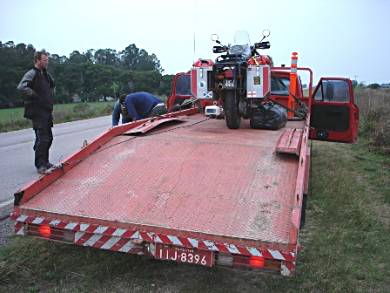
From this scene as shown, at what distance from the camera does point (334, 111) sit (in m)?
7.02

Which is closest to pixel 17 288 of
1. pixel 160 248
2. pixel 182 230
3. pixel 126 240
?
pixel 126 240

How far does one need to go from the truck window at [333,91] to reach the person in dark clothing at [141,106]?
2.84 meters

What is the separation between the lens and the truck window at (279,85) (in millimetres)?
7347

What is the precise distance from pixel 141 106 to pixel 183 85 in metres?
1.43

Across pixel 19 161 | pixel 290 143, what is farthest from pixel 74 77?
pixel 290 143

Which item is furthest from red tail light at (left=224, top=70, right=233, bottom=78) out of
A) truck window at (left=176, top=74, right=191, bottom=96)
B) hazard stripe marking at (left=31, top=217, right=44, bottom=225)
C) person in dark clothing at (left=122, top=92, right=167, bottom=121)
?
hazard stripe marking at (left=31, top=217, right=44, bottom=225)

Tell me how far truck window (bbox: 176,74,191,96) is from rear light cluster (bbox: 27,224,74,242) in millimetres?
5578

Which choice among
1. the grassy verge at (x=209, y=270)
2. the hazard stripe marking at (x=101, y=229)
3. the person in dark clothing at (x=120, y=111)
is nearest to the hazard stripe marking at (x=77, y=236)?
the hazard stripe marking at (x=101, y=229)

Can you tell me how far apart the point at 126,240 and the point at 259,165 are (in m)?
1.48

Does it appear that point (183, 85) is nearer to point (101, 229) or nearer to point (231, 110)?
point (231, 110)

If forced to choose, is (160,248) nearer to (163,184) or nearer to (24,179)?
(163,184)

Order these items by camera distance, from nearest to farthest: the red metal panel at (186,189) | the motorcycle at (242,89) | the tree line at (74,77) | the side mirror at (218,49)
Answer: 1. the red metal panel at (186,189)
2. the motorcycle at (242,89)
3. the side mirror at (218,49)
4. the tree line at (74,77)

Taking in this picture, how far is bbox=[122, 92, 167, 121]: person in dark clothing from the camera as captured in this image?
724cm

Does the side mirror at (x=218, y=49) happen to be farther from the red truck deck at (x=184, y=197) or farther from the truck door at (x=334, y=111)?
the red truck deck at (x=184, y=197)
